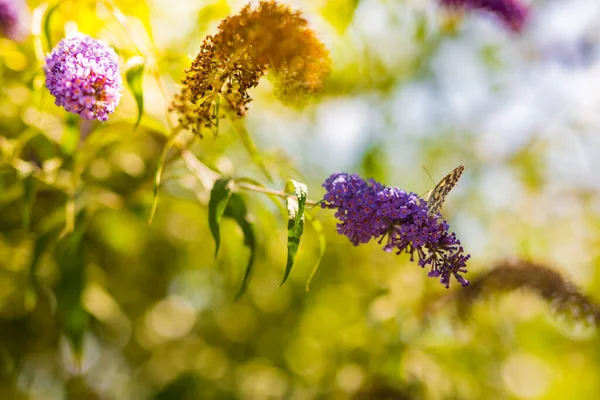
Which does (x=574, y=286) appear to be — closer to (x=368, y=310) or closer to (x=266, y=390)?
(x=368, y=310)

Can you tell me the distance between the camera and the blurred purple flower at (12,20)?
5.60 ft

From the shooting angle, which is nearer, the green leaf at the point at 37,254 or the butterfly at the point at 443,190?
the butterfly at the point at 443,190

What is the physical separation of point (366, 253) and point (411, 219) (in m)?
1.29

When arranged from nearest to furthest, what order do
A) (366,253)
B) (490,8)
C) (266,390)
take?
(490,8), (266,390), (366,253)

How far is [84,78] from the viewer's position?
3.53 ft

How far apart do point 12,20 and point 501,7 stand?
1600 mm

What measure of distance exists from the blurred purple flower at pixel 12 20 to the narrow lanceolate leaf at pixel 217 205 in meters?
0.92

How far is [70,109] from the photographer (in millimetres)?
1064

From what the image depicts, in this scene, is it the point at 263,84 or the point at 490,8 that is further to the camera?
the point at 263,84

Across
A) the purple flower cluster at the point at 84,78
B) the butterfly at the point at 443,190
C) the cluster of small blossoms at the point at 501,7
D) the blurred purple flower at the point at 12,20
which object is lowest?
the purple flower cluster at the point at 84,78

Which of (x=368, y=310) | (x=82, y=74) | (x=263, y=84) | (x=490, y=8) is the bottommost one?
(x=82, y=74)

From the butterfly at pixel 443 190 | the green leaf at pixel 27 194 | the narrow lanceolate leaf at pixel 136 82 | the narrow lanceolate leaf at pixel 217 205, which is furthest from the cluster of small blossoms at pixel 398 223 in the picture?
the green leaf at pixel 27 194

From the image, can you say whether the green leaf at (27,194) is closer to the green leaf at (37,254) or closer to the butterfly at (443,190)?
the green leaf at (37,254)

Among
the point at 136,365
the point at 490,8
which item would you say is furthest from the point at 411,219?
the point at 136,365
